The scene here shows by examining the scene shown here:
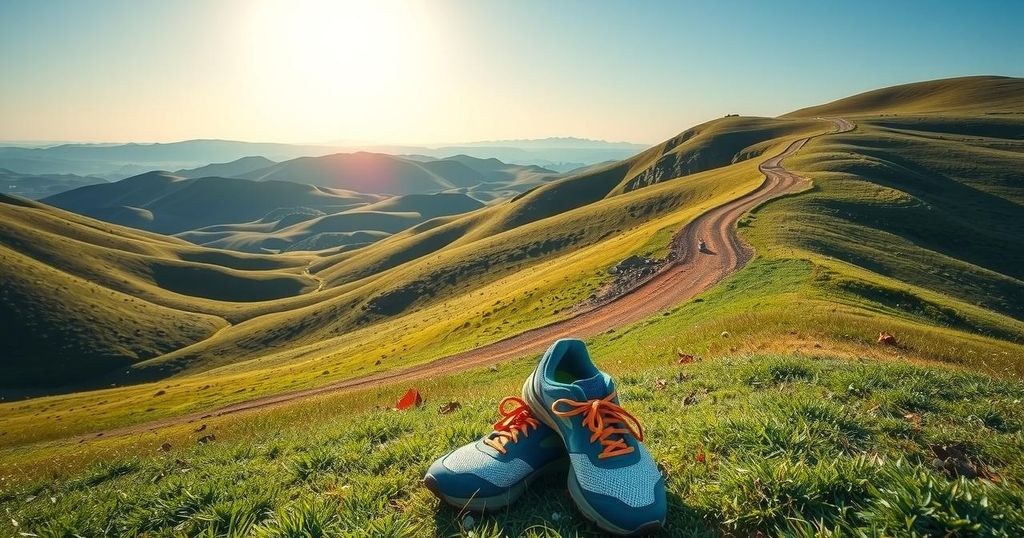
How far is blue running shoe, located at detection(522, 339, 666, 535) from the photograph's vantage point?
370cm

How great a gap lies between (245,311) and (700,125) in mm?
169205

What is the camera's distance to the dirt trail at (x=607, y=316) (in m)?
35.0

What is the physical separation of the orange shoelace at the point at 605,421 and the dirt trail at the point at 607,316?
2793cm

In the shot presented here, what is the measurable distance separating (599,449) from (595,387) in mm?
595

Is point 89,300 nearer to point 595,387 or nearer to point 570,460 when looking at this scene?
point 570,460

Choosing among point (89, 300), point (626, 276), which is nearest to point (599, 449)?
point (626, 276)

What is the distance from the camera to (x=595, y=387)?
15.3ft

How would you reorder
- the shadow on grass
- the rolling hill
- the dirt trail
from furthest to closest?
the dirt trail, the rolling hill, the shadow on grass

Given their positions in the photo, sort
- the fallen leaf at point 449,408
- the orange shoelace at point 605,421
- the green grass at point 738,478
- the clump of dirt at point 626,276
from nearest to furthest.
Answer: the green grass at point 738,478, the orange shoelace at point 605,421, the fallen leaf at point 449,408, the clump of dirt at point 626,276

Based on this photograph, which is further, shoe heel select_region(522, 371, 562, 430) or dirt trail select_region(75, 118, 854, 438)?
dirt trail select_region(75, 118, 854, 438)

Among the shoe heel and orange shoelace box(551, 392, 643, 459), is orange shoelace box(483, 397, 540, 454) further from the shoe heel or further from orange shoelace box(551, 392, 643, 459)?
orange shoelace box(551, 392, 643, 459)

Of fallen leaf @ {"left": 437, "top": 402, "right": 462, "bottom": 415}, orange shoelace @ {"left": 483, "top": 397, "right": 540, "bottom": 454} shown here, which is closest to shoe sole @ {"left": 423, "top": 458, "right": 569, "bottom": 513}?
orange shoelace @ {"left": 483, "top": 397, "right": 540, "bottom": 454}

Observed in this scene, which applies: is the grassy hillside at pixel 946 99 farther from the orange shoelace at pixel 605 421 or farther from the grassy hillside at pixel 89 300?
the grassy hillside at pixel 89 300

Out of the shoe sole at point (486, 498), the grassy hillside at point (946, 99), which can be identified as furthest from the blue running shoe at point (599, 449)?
the grassy hillside at point (946, 99)
